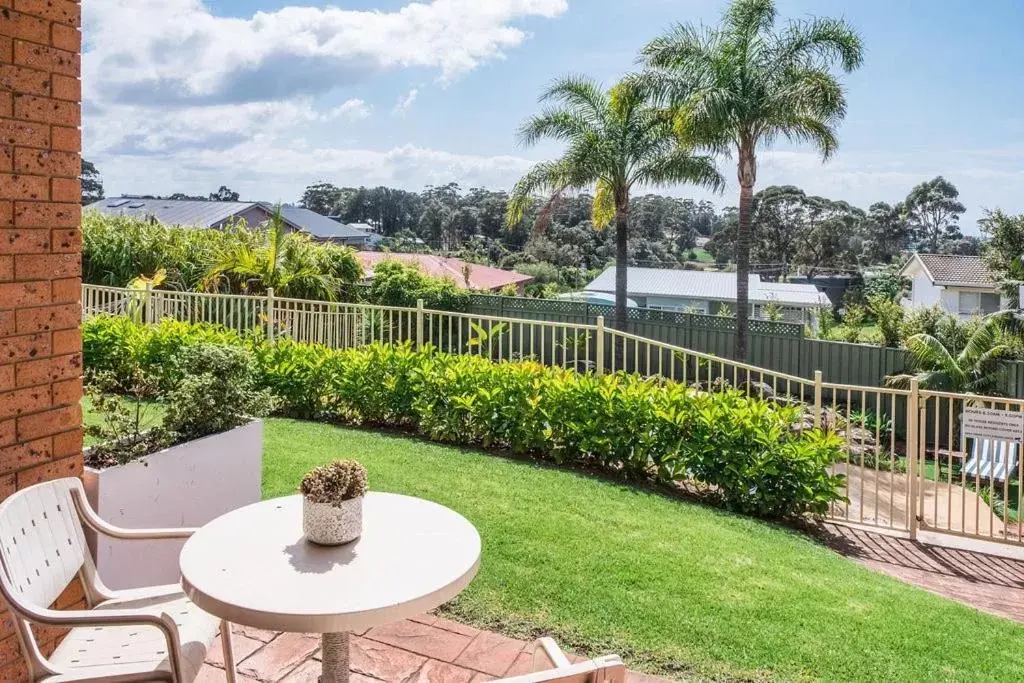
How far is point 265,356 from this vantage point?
743 centimetres

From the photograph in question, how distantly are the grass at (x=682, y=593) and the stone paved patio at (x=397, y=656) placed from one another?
0.57 ft

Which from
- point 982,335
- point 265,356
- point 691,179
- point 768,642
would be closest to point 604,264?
point 691,179

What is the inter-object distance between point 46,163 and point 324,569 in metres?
1.69

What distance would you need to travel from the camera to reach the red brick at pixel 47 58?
94.0 inches

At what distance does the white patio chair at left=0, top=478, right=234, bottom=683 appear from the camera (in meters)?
1.87

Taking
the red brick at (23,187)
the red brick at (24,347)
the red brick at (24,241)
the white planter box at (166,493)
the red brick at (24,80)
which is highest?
the red brick at (24,80)

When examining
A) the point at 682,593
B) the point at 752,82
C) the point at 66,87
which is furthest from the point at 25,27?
the point at 752,82

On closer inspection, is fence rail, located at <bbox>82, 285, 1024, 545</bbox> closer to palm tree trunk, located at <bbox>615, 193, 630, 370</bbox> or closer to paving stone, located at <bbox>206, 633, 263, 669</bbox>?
paving stone, located at <bbox>206, 633, 263, 669</bbox>

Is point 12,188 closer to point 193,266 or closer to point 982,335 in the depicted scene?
point 193,266

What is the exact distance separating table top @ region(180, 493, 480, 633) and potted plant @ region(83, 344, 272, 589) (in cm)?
104

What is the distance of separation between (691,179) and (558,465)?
1140 cm

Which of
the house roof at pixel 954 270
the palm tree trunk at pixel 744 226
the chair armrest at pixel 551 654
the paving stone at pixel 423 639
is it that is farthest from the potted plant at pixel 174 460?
the house roof at pixel 954 270

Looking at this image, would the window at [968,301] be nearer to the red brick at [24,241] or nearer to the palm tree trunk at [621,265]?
the palm tree trunk at [621,265]

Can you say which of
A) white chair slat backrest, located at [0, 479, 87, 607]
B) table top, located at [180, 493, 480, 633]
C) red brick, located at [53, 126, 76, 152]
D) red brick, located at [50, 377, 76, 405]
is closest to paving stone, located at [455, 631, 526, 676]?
table top, located at [180, 493, 480, 633]
